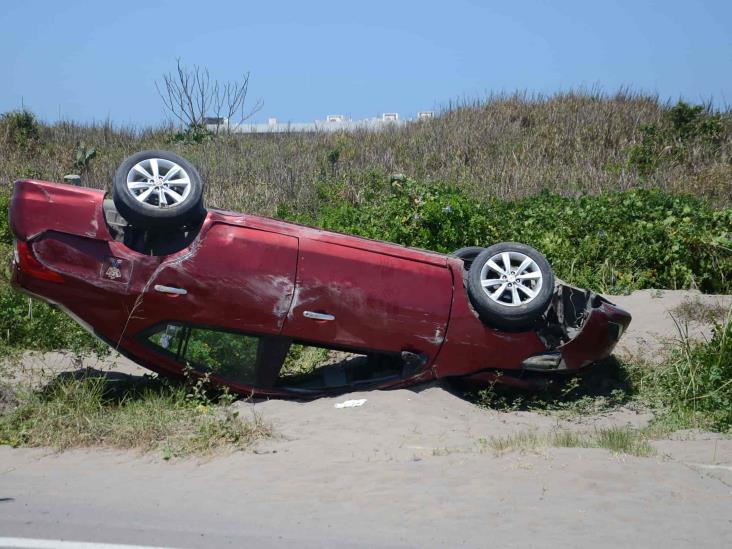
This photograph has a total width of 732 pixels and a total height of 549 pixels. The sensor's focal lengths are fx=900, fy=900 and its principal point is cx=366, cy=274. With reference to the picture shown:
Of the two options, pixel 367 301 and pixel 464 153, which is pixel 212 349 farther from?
pixel 464 153

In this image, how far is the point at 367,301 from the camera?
7.66 metres

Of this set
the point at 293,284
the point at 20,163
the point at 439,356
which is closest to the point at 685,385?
the point at 439,356

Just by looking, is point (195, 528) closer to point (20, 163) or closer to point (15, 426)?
point (15, 426)

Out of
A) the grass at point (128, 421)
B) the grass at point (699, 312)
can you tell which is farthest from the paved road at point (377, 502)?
the grass at point (699, 312)

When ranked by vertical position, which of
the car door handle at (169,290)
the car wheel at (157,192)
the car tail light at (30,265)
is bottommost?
the car door handle at (169,290)

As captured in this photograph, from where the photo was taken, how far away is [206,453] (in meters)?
6.57

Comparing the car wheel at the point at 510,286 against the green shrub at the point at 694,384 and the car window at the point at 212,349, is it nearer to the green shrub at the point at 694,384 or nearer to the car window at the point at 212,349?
the green shrub at the point at 694,384

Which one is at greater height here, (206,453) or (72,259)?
(72,259)

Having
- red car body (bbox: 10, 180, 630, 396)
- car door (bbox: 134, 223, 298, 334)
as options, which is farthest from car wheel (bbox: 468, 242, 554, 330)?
car door (bbox: 134, 223, 298, 334)

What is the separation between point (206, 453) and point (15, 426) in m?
1.85

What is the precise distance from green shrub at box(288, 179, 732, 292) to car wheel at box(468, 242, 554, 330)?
13.4 ft

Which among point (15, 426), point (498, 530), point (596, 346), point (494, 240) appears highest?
point (494, 240)

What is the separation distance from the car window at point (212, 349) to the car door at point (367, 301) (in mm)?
414

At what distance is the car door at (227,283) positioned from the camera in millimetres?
7266
